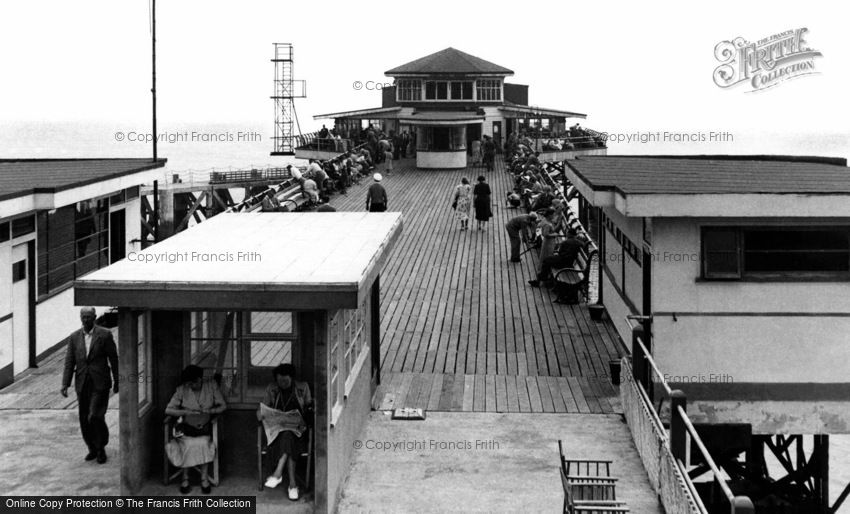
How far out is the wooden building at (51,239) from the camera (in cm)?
1476

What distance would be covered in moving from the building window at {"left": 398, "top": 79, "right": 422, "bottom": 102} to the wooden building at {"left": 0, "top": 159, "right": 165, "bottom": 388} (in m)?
38.4

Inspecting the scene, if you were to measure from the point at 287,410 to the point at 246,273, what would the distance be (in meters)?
1.40

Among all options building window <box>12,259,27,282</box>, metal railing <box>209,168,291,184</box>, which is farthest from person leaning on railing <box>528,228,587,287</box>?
metal railing <box>209,168,291,184</box>

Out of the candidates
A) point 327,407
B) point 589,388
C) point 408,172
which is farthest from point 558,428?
point 408,172

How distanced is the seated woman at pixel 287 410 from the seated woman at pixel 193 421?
0.50m

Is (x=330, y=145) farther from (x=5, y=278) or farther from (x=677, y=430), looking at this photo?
(x=677, y=430)

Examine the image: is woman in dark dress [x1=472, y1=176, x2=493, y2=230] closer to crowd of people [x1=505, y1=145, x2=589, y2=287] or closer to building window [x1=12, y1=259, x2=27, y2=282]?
crowd of people [x1=505, y1=145, x2=589, y2=287]

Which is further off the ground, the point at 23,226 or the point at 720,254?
the point at 23,226

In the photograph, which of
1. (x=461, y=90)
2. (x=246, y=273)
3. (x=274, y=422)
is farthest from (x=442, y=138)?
(x=246, y=273)

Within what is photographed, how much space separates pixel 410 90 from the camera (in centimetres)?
5806

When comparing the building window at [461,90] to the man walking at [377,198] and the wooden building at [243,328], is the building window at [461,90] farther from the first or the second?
the wooden building at [243,328]

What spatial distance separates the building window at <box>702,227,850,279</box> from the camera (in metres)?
13.7

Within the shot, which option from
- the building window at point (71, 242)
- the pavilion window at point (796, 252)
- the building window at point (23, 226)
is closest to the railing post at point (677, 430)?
the pavilion window at point (796, 252)

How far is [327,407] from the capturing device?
9680mm
